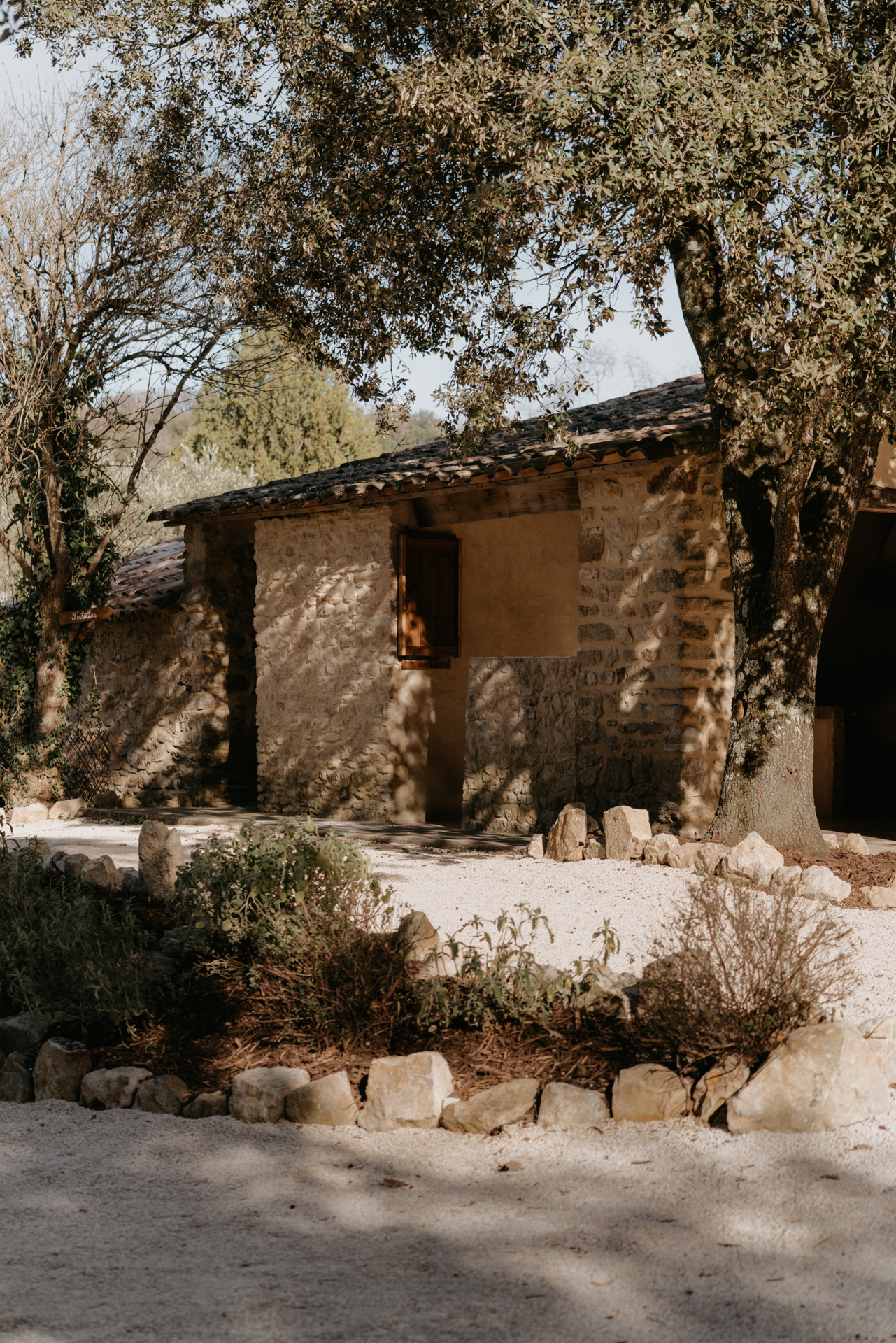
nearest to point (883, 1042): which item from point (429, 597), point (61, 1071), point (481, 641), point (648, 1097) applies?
point (648, 1097)

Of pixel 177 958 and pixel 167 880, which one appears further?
pixel 167 880

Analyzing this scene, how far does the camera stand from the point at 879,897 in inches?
250

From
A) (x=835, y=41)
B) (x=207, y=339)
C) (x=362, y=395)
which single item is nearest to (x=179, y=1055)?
(x=362, y=395)

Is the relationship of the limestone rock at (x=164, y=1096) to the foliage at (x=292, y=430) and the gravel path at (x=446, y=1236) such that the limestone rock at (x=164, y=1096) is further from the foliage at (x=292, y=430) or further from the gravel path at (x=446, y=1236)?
the foliage at (x=292, y=430)

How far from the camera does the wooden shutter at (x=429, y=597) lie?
11797 mm

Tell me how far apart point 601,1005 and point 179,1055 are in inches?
58.9

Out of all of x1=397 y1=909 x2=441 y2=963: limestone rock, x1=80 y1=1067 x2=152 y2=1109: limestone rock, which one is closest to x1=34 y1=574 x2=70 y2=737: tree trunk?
x1=397 y1=909 x2=441 y2=963: limestone rock

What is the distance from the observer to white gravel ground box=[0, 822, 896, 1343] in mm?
2658

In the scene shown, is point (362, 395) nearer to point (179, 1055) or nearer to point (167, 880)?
point (167, 880)

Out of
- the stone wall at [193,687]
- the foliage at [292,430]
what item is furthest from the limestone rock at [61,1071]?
the foliage at [292,430]

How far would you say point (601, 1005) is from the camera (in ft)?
14.2

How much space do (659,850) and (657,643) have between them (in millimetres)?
2357

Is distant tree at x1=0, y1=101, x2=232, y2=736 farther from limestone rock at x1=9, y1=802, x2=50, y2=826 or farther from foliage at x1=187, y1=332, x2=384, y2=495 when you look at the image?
foliage at x1=187, y1=332, x2=384, y2=495

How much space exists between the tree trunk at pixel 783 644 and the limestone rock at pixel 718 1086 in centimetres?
418
